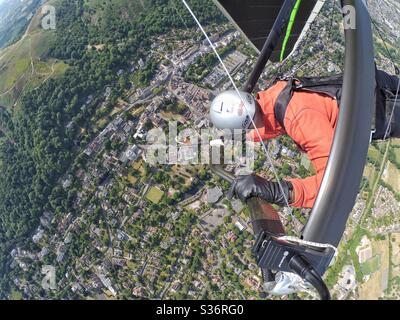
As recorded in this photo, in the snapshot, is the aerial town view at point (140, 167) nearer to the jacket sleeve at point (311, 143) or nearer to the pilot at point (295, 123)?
the pilot at point (295, 123)

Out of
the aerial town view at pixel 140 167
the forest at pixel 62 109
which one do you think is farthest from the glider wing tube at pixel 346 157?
the forest at pixel 62 109

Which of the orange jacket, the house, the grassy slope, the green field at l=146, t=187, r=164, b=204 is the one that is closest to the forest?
the grassy slope

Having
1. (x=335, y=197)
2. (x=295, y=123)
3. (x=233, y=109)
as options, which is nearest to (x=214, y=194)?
(x=233, y=109)

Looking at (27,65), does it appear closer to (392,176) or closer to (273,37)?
(392,176)

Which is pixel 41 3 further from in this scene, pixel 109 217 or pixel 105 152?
pixel 109 217

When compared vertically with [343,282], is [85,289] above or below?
below

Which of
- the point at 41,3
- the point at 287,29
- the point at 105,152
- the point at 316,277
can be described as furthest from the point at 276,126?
the point at 41,3
